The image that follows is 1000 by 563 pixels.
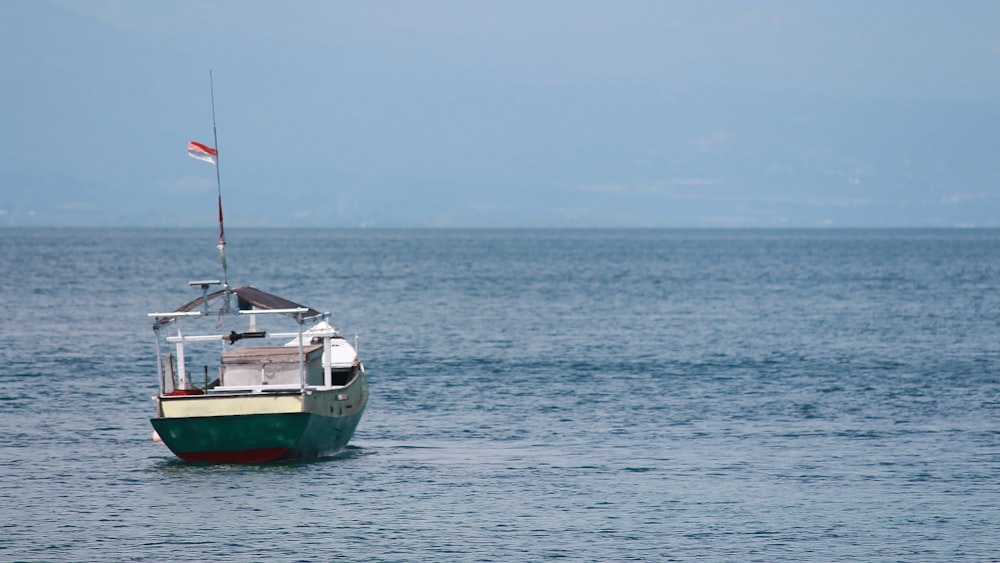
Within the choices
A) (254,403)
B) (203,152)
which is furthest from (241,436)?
(203,152)

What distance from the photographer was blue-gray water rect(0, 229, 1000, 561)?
2447cm

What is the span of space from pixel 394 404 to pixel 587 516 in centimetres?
1594

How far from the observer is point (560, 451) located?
→ 33.0 meters

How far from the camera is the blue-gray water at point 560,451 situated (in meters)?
24.5

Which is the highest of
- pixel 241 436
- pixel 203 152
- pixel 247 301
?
pixel 203 152

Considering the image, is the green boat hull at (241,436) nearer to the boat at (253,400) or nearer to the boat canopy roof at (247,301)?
the boat at (253,400)

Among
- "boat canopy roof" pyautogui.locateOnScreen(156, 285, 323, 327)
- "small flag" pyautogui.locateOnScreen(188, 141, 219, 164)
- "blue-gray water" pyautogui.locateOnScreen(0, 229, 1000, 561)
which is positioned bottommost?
"blue-gray water" pyautogui.locateOnScreen(0, 229, 1000, 561)

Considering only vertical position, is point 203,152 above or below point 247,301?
above

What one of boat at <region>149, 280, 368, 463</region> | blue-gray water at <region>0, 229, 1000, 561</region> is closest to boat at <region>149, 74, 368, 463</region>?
boat at <region>149, 280, 368, 463</region>

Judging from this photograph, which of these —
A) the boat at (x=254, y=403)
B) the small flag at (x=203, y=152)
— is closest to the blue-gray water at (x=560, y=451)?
the boat at (x=254, y=403)

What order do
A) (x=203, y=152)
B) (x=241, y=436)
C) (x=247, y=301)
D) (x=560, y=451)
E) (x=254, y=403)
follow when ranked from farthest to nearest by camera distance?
(x=560, y=451) < (x=203, y=152) < (x=247, y=301) < (x=241, y=436) < (x=254, y=403)

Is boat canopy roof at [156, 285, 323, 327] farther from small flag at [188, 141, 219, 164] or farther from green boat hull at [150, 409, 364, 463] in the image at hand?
small flag at [188, 141, 219, 164]

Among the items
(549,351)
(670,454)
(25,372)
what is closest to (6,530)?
(670,454)

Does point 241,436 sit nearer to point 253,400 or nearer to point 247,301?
point 253,400
